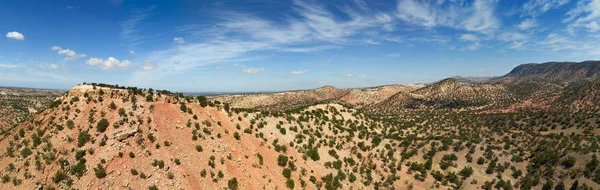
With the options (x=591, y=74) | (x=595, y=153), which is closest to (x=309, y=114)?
(x=595, y=153)

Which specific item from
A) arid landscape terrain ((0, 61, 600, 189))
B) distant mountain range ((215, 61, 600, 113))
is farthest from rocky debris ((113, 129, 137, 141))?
distant mountain range ((215, 61, 600, 113))

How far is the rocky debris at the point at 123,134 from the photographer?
20.6 metres

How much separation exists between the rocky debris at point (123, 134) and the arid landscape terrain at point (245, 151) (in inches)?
2.9

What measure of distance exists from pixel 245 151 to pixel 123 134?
928 cm

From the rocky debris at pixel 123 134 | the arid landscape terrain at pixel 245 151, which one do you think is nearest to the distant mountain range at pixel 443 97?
the arid landscape terrain at pixel 245 151

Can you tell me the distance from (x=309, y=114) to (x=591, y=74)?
245505 mm

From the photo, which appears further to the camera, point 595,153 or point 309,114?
point 309,114

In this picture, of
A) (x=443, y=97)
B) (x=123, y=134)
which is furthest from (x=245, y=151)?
(x=443, y=97)

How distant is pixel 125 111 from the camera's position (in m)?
22.7

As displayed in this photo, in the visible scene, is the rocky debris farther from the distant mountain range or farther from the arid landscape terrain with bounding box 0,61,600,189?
the distant mountain range

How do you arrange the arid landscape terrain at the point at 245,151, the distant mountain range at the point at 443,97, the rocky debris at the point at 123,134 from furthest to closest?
the distant mountain range at the point at 443,97
the rocky debris at the point at 123,134
the arid landscape terrain at the point at 245,151

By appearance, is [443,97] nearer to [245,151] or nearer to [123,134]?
[245,151]

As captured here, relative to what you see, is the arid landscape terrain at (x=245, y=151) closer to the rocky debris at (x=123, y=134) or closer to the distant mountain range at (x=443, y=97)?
the rocky debris at (x=123, y=134)

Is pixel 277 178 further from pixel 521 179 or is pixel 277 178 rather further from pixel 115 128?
pixel 521 179
